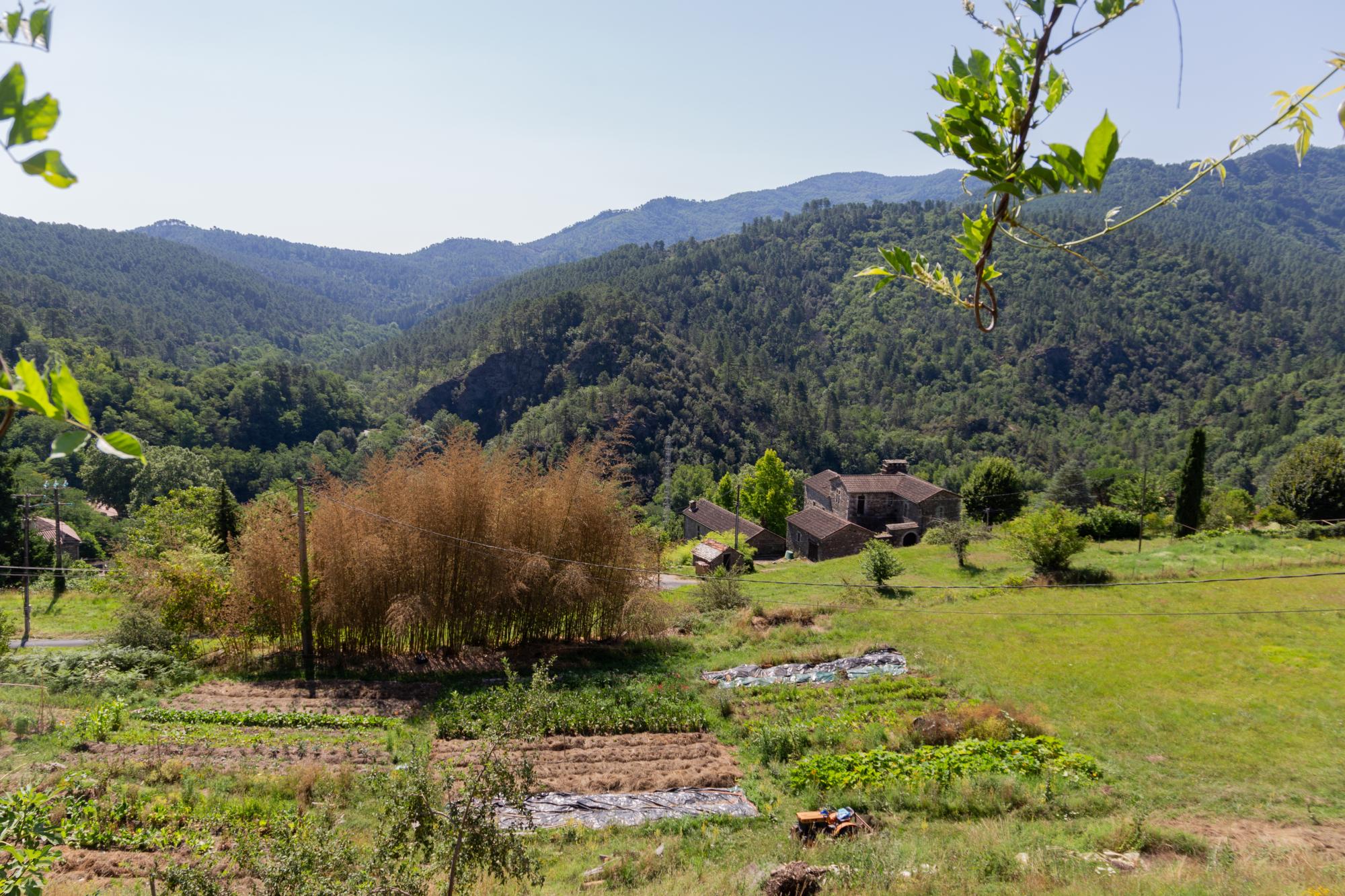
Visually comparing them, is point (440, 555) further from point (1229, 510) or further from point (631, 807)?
point (1229, 510)

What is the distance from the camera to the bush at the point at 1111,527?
93.4 ft

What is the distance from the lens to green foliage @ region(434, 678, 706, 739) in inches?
472

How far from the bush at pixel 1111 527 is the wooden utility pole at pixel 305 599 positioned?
2760cm

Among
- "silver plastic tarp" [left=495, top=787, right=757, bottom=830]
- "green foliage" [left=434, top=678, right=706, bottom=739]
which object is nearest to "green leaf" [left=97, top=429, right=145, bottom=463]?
"silver plastic tarp" [left=495, top=787, right=757, bottom=830]

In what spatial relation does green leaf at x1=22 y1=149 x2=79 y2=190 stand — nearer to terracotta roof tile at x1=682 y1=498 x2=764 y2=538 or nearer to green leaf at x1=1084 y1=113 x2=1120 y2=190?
green leaf at x1=1084 y1=113 x2=1120 y2=190

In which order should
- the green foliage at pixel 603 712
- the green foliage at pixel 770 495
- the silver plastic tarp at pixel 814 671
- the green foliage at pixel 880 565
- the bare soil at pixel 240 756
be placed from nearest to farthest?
the bare soil at pixel 240 756, the green foliage at pixel 603 712, the silver plastic tarp at pixel 814 671, the green foliage at pixel 880 565, the green foliage at pixel 770 495

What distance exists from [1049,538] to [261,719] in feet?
67.5

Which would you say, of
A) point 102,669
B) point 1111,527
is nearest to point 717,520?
point 1111,527

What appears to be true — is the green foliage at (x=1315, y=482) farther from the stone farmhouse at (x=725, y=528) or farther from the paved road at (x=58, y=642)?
the paved road at (x=58, y=642)

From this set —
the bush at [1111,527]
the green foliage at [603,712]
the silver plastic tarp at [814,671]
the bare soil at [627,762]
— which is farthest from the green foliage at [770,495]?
the bare soil at [627,762]

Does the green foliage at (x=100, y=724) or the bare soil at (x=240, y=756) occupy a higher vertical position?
the green foliage at (x=100, y=724)

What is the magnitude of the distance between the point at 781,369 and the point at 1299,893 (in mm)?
92177

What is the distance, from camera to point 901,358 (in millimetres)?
94875

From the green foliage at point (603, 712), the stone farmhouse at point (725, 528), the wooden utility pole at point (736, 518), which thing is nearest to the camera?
the green foliage at point (603, 712)
